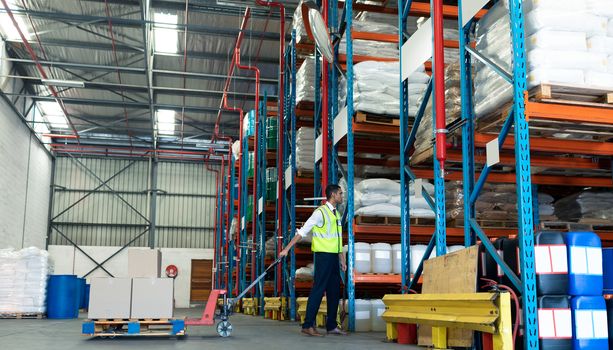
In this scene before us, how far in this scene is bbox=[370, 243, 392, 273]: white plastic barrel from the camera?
7.66m

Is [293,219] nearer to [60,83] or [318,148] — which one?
[318,148]

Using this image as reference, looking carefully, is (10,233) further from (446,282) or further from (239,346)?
(446,282)

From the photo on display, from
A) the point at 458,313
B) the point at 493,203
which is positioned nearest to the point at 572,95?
the point at 458,313

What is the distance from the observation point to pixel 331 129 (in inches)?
350

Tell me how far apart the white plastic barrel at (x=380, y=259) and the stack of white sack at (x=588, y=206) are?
2.17m

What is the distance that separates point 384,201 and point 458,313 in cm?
331

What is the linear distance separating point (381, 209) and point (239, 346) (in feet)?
8.85

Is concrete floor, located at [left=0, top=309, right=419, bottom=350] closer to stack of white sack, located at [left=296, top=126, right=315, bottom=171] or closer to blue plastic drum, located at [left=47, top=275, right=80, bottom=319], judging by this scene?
stack of white sack, located at [left=296, top=126, right=315, bottom=171]

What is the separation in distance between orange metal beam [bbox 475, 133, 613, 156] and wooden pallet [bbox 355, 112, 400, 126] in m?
1.94

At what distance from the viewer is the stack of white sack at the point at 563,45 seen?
4453mm

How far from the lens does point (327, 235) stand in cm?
701

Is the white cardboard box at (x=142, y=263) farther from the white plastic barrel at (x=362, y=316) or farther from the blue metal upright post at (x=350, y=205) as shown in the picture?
the white plastic barrel at (x=362, y=316)

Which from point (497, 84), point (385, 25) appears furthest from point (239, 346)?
point (385, 25)

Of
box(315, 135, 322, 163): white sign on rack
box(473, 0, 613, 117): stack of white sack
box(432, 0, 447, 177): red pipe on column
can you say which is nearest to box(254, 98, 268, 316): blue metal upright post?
box(315, 135, 322, 163): white sign on rack
